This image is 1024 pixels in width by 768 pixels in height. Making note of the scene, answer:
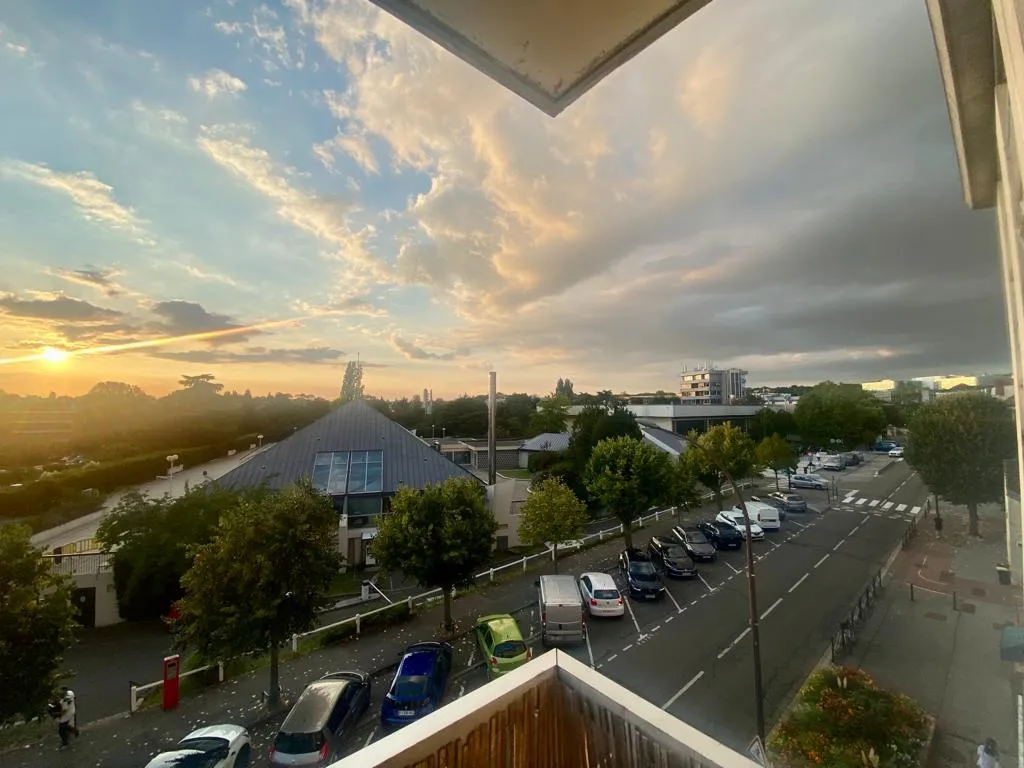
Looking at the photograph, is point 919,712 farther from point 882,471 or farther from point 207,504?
point 882,471

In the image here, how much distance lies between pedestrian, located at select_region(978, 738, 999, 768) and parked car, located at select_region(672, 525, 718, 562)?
1067 cm

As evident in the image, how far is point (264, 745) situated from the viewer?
853cm

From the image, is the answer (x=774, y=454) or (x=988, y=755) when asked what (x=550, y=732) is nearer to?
(x=988, y=755)

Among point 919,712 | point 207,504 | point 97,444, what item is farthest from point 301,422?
point 919,712

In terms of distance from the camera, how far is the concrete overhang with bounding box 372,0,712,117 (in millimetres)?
1366

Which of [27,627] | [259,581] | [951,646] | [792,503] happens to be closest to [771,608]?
[951,646]

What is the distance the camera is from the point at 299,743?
7539mm

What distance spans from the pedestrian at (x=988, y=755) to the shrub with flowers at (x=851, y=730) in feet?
Result: 2.30

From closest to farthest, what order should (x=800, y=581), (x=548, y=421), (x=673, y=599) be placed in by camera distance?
(x=673, y=599)
(x=800, y=581)
(x=548, y=421)

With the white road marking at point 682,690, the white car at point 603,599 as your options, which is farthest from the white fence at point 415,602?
the white road marking at point 682,690

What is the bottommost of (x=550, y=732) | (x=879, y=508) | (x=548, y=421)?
(x=879, y=508)

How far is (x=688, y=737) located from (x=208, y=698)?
12.6 meters

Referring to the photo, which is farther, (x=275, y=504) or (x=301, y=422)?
(x=301, y=422)

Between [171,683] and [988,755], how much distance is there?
14.8m
